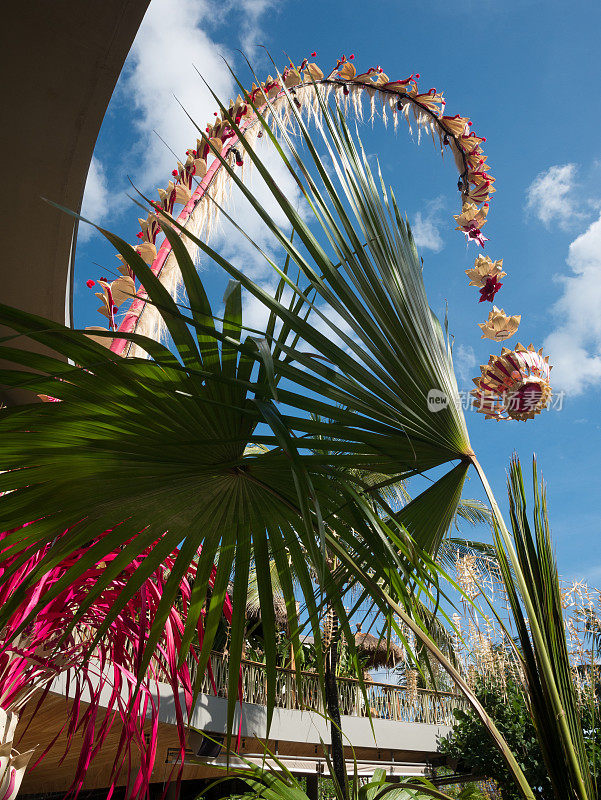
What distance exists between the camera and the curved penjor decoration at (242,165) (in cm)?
324

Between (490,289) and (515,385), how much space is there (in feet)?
1.87

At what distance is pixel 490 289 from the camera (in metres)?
3.04

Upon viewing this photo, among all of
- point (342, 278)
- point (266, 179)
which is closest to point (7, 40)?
point (266, 179)

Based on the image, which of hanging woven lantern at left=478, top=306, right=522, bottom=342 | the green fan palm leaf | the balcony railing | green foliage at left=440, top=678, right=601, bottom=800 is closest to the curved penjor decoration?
hanging woven lantern at left=478, top=306, right=522, bottom=342

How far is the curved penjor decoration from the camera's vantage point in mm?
3244

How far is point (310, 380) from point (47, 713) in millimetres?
6767

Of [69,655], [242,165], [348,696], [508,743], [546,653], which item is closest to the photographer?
[546,653]

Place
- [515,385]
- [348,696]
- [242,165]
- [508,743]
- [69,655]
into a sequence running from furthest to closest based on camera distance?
1. [348,696]
2. [508,743]
3. [242,165]
4. [515,385]
5. [69,655]

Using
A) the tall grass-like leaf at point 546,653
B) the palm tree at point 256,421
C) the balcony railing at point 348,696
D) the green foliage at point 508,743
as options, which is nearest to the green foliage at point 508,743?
the green foliage at point 508,743

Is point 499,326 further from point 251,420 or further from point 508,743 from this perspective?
point 508,743

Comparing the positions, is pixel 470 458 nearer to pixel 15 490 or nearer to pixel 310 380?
pixel 310 380

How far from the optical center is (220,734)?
8.64 m

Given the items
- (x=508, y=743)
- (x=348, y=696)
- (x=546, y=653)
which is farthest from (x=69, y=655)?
(x=348, y=696)

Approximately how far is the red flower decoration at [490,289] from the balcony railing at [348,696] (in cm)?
669
